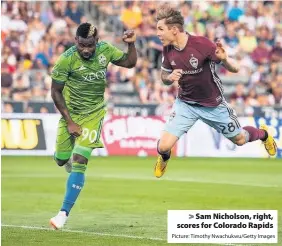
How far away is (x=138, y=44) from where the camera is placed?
31.1m

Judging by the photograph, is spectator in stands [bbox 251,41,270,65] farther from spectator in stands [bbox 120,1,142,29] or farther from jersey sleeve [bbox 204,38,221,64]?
jersey sleeve [bbox 204,38,221,64]

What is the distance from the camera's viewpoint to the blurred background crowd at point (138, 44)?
92.1 feet

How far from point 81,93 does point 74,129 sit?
58cm

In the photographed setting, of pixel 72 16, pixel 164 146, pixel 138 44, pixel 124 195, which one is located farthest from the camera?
pixel 138 44

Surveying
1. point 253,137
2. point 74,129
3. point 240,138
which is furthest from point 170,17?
point 253,137

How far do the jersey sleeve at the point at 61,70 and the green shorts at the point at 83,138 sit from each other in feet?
1.99

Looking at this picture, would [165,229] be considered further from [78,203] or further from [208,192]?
[208,192]

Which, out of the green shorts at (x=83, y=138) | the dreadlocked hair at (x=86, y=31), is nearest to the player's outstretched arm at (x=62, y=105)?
the green shorts at (x=83, y=138)

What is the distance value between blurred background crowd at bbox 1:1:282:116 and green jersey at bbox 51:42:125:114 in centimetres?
1329


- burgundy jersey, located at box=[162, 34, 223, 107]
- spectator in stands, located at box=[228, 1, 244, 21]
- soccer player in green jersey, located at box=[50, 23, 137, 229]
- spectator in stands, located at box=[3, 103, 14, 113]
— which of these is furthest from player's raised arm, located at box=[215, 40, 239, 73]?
spectator in stands, located at box=[228, 1, 244, 21]

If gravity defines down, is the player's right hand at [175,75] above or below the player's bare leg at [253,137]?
above

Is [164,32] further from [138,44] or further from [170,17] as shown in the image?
[138,44]

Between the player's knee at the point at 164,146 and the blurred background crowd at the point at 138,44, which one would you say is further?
the blurred background crowd at the point at 138,44

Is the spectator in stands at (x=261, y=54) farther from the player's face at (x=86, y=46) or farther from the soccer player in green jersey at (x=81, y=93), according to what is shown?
the player's face at (x=86, y=46)
